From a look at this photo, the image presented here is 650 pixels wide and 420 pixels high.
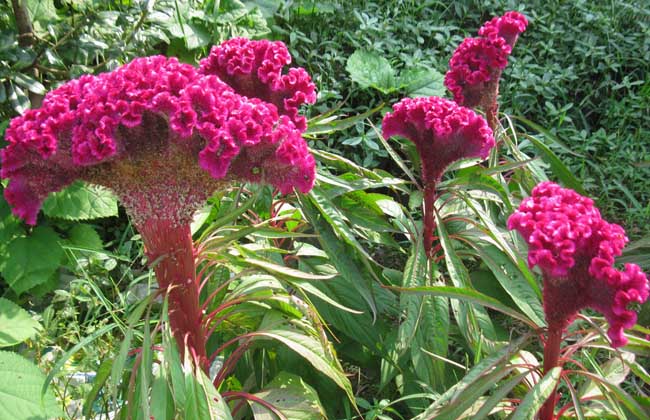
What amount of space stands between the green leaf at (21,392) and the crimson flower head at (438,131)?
154 centimetres

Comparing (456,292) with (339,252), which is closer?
(456,292)

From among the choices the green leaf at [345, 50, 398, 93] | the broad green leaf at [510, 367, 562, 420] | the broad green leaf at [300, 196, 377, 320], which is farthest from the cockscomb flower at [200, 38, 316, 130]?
the green leaf at [345, 50, 398, 93]

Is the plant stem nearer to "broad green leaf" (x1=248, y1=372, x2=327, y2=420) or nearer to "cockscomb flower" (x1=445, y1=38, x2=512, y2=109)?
"broad green leaf" (x1=248, y1=372, x2=327, y2=420)

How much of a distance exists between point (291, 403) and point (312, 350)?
207mm

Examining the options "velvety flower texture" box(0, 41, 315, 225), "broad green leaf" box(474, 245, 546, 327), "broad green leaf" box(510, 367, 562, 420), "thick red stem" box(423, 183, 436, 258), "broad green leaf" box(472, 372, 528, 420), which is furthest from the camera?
"thick red stem" box(423, 183, 436, 258)

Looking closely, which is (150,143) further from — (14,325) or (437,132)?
(14,325)

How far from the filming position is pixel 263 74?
7.08 ft

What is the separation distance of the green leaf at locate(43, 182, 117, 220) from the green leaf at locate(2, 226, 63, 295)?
15 centimetres

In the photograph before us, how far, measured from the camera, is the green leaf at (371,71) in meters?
4.19

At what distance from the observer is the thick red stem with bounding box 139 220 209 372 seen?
68.8 inches

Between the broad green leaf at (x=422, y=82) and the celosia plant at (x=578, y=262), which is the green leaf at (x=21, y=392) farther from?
the broad green leaf at (x=422, y=82)

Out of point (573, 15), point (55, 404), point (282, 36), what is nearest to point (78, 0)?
point (282, 36)

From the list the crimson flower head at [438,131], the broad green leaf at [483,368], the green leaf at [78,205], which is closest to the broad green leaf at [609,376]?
the broad green leaf at [483,368]

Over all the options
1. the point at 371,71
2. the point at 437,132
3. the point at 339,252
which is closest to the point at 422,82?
the point at 371,71
